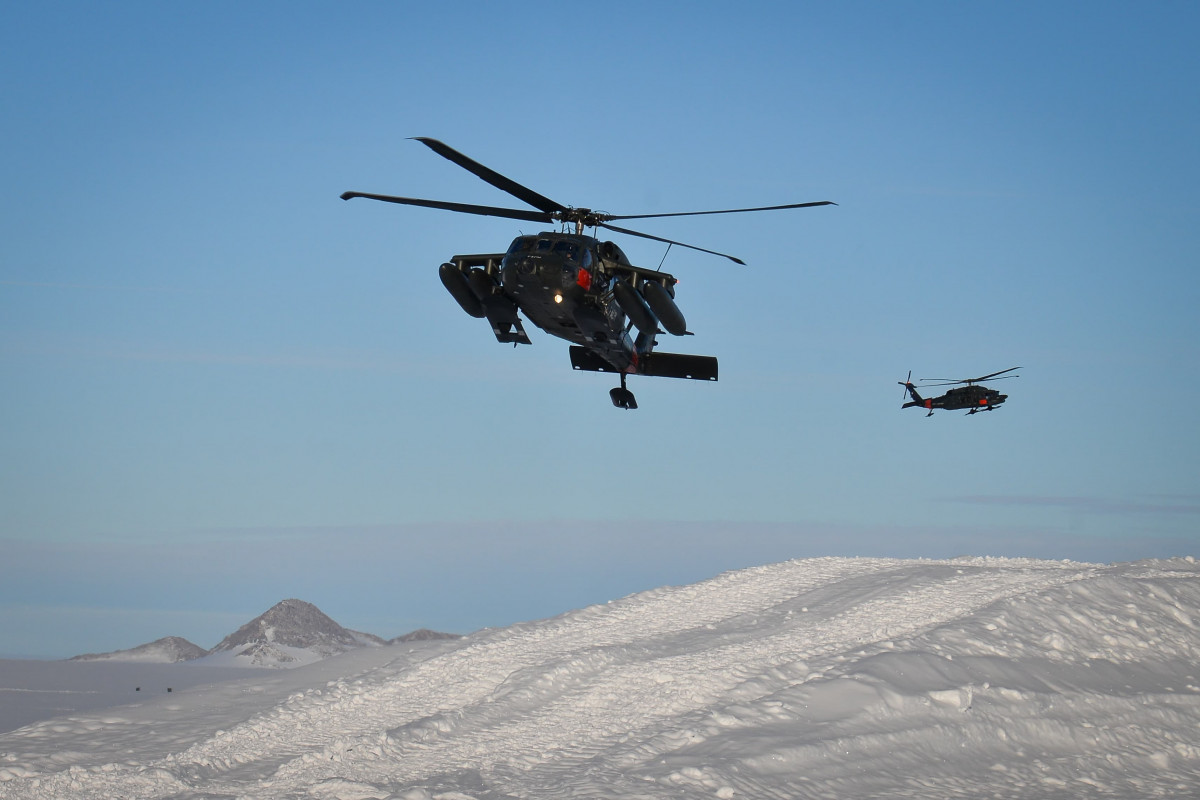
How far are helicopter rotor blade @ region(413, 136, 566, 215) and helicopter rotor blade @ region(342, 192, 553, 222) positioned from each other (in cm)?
24

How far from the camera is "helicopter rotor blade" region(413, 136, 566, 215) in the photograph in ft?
56.7

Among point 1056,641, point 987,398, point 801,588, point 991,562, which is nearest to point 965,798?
point 1056,641

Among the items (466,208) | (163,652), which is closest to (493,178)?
(466,208)

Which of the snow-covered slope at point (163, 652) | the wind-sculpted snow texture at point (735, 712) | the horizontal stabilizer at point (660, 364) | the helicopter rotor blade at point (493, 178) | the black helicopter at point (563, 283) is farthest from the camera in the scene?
the snow-covered slope at point (163, 652)

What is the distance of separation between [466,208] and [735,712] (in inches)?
407

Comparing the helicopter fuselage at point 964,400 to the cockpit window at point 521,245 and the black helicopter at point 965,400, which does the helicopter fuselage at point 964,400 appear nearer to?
the black helicopter at point 965,400

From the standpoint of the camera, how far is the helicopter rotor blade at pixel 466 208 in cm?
1881

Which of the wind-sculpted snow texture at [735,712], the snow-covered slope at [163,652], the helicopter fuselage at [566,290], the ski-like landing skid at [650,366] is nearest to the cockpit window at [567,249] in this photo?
the helicopter fuselage at [566,290]

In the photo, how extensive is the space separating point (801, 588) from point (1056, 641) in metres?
8.25

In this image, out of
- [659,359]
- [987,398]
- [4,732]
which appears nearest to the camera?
[4,732]

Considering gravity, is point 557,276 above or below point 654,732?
above

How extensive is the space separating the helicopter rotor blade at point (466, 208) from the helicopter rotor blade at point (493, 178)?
0.24 meters

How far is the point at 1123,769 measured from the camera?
15.8m

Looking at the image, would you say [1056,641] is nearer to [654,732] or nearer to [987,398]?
[654,732]
